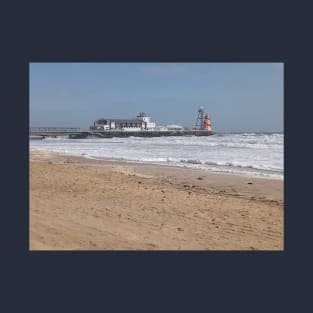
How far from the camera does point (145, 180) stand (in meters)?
9.47

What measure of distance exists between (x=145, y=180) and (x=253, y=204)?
3.36 m

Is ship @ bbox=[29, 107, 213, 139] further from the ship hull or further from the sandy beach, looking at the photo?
the sandy beach

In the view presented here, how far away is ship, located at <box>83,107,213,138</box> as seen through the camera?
190 ft

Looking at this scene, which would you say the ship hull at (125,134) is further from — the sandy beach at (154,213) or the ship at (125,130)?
the sandy beach at (154,213)

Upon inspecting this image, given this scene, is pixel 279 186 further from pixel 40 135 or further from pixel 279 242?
pixel 40 135

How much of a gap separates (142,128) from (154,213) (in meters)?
63.5

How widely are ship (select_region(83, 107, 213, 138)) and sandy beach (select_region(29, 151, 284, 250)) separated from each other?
48318 mm

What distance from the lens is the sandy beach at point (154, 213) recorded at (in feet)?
14.6

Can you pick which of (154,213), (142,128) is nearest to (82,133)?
(142,128)

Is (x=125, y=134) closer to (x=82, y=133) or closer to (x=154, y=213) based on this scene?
(x=82, y=133)

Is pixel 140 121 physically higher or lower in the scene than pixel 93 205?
higher

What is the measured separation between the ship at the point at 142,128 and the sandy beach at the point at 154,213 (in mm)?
48318

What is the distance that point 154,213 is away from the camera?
5.96 m

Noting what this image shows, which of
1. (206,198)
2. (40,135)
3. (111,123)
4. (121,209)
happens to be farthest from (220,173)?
(111,123)
